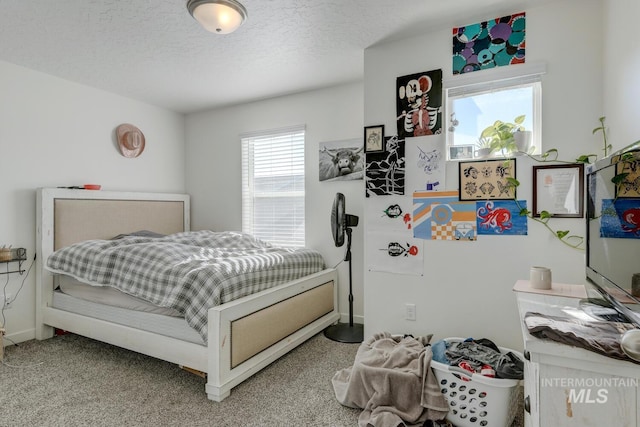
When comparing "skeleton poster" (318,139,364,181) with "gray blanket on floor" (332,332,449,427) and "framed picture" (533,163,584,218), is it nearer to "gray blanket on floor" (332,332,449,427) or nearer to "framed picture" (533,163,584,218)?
"framed picture" (533,163,584,218)

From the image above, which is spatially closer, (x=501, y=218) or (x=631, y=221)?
(x=631, y=221)

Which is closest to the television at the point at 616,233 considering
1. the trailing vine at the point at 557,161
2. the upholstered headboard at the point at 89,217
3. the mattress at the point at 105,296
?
the trailing vine at the point at 557,161

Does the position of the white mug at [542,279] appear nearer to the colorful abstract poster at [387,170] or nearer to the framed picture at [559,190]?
the framed picture at [559,190]

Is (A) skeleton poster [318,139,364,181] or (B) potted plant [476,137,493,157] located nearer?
(B) potted plant [476,137,493,157]

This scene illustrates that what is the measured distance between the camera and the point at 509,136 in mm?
2150

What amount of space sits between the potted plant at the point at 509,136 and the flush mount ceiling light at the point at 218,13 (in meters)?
1.75

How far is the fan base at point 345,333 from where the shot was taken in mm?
2947

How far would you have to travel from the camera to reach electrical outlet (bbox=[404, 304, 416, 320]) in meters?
2.49

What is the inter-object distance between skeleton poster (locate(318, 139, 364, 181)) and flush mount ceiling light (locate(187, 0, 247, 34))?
1.61m

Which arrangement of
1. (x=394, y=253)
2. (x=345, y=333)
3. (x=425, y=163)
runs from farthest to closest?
(x=345, y=333), (x=394, y=253), (x=425, y=163)

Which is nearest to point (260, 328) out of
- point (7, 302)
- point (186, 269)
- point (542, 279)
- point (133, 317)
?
point (186, 269)

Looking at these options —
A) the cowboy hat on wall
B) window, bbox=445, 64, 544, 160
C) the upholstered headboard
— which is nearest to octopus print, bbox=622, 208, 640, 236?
window, bbox=445, 64, 544, 160

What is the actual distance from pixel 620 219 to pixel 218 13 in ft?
7.11

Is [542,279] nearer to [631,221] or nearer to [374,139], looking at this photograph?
[631,221]
